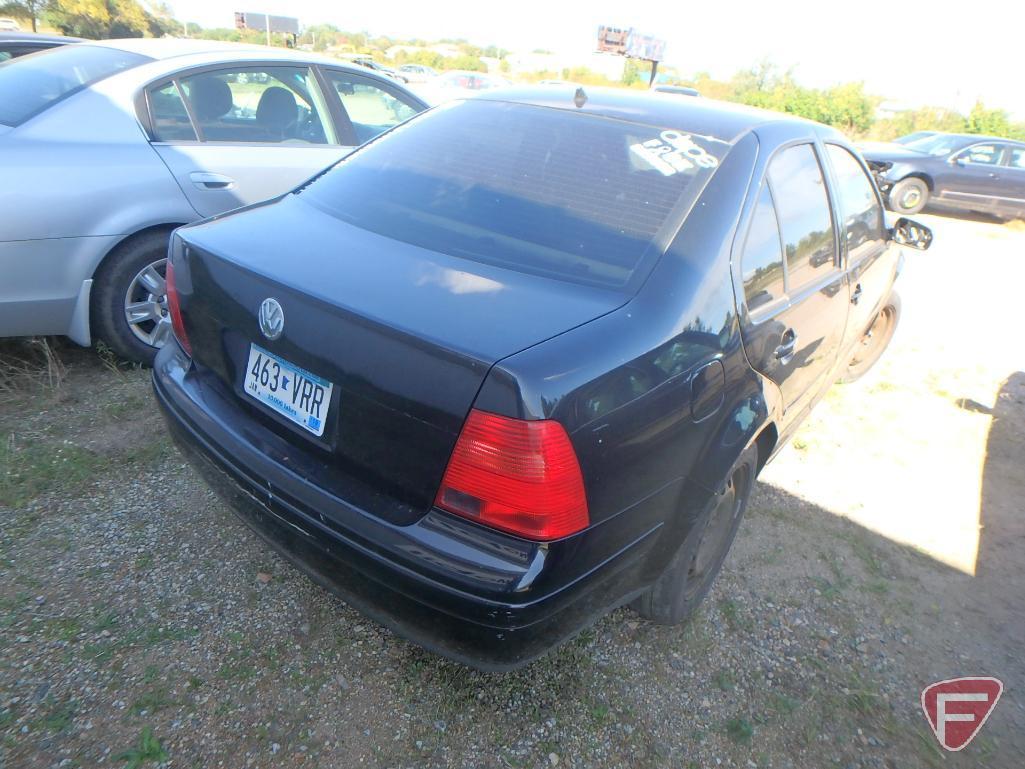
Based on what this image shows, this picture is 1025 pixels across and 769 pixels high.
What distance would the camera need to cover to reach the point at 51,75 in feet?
11.6

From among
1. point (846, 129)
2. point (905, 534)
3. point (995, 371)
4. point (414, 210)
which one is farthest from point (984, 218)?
point (846, 129)

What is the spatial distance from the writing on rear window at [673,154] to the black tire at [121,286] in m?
2.44

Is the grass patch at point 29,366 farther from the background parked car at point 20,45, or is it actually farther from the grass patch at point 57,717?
the background parked car at point 20,45

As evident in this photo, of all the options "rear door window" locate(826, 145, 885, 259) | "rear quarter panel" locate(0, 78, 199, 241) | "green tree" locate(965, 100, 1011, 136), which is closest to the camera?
"rear quarter panel" locate(0, 78, 199, 241)

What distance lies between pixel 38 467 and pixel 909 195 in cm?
1315

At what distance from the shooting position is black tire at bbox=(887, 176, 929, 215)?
37.9ft

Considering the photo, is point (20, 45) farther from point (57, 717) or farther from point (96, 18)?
point (96, 18)

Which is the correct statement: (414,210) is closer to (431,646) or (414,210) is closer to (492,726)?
A: (431,646)

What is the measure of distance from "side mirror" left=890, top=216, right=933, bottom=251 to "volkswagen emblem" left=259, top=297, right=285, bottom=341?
3.46 m

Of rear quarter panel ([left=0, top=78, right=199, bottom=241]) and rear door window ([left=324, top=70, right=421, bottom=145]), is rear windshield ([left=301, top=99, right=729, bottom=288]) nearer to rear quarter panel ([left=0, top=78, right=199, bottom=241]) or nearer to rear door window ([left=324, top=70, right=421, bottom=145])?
rear quarter panel ([left=0, top=78, right=199, bottom=241])

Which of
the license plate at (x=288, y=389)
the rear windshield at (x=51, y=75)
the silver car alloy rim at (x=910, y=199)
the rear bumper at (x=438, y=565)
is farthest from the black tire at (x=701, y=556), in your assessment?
the silver car alloy rim at (x=910, y=199)

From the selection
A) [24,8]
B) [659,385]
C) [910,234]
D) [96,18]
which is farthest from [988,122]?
[24,8]

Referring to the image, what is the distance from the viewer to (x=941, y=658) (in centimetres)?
242

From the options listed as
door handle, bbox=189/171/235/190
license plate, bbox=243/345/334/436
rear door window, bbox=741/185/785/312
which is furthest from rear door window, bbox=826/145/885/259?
door handle, bbox=189/171/235/190
